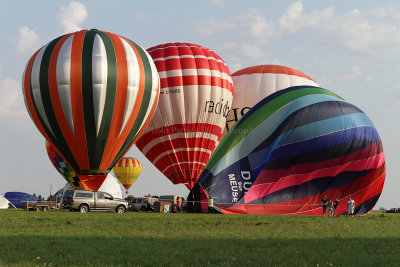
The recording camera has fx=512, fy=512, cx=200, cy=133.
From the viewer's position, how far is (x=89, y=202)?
35312 mm

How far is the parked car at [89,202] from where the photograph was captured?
34.8 m

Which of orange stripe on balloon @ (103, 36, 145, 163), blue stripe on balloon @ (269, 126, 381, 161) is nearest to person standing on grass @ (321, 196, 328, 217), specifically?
blue stripe on balloon @ (269, 126, 381, 161)

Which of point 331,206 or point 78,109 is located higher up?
point 78,109

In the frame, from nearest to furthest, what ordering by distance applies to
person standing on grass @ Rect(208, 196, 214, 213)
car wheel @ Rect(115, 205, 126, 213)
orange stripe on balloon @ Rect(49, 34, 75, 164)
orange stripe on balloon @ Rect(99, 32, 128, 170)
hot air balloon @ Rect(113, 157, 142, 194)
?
orange stripe on balloon @ Rect(49, 34, 75, 164) → orange stripe on balloon @ Rect(99, 32, 128, 170) → person standing on grass @ Rect(208, 196, 214, 213) → car wheel @ Rect(115, 205, 126, 213) → hot air balloon @ Rect(113, 157, 142, 194)

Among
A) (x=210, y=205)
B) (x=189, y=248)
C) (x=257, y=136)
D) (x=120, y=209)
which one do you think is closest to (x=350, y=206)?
(x=257, y=136)

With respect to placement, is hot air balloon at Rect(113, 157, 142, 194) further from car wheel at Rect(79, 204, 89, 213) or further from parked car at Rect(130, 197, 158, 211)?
car wheel at Rect(79, 204, 89, 213)

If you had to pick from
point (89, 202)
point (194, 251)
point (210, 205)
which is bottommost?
point (194, 251)

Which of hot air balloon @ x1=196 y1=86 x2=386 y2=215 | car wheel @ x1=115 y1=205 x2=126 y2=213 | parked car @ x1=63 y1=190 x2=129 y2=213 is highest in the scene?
hot air balloon @ x1=196 y1=86 x2=386 y2=215

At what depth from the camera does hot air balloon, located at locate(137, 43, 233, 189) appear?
40.3m

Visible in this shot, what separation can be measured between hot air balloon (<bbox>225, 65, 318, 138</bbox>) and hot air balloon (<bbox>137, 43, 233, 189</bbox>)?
3.17 m

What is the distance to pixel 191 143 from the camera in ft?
134

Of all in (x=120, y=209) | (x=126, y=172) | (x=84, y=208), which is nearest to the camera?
(x=84, y=208)

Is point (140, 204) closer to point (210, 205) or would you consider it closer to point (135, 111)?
point (210, 205)

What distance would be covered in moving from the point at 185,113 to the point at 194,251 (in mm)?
28386
